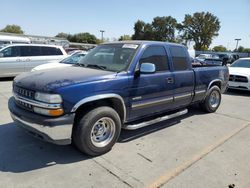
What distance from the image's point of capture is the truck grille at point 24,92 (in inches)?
136

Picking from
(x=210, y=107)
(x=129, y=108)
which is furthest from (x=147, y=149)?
(x=210, y=107)

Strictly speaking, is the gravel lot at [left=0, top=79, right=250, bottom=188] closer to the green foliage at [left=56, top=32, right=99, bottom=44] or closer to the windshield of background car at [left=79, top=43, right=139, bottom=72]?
the windshield of background car at [left=79, top=43, right=139, bottom=72]

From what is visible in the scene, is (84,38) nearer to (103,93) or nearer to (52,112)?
(103,93)

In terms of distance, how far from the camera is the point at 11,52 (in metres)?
10.9

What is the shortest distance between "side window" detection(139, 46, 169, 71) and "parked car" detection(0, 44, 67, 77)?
27.4 ft

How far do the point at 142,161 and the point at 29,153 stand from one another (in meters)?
1.82

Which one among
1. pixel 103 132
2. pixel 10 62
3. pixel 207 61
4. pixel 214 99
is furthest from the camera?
pixel 207 61

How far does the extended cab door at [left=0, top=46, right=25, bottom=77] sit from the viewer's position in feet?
35.0

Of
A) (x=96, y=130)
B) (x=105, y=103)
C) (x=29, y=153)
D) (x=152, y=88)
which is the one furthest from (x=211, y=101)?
(x=29, y=153)

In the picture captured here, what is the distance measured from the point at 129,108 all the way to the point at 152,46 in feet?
4.49

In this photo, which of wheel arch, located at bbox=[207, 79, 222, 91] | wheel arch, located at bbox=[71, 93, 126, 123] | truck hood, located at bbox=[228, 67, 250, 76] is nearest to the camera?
A: wheel arch, located at bbox=[71, 93, 126, 123]

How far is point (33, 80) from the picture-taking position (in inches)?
142

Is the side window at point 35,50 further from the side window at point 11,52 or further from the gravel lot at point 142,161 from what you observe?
the gravel lot at point 142,161

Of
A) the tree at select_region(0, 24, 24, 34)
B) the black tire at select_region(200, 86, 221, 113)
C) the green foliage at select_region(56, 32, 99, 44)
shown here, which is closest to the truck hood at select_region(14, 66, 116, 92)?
the black tire at select_region(200, 86, 221, 113)
